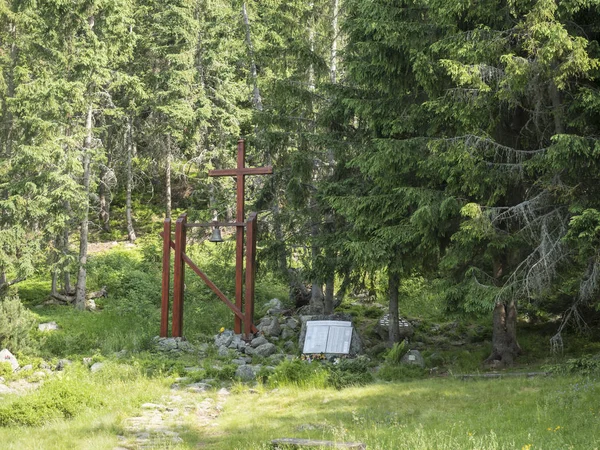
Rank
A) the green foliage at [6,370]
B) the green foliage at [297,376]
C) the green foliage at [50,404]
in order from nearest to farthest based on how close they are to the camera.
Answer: the green foliage at [50,404] < the green foliage at [297,376] < the green foliage at [6,370]

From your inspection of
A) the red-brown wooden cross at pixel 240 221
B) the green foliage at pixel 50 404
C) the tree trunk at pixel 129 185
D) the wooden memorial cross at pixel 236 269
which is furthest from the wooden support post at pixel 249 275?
the tree trunk at pixel 129 185

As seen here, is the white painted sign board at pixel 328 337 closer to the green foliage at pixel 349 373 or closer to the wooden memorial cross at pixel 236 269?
the green foliage at pixel 349 373

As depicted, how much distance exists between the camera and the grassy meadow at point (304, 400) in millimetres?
7594

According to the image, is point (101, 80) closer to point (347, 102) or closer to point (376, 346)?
point (347, 102)

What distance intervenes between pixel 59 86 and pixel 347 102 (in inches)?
369

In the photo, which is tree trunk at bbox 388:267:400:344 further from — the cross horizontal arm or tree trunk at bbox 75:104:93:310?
tree trunk at bbox 75:104:93:310

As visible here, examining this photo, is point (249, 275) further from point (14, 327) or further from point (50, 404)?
point (50, 404)

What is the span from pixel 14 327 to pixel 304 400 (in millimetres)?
7750

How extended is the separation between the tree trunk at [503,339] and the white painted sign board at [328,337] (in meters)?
2.89

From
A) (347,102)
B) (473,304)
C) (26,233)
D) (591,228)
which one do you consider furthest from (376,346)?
(26,233)

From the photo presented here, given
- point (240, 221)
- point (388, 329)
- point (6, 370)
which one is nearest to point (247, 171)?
point (240, 221)

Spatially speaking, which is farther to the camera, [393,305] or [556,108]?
[393,305]

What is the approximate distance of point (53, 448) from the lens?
303 inches

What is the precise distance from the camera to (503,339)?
13031mm
